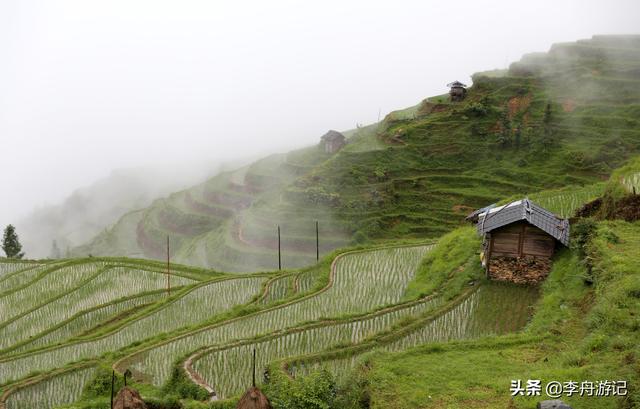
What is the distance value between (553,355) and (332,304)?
9.71 m

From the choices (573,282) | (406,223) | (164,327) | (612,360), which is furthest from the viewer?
(406,223)

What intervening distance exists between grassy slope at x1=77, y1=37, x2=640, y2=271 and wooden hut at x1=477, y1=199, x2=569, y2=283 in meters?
24.5

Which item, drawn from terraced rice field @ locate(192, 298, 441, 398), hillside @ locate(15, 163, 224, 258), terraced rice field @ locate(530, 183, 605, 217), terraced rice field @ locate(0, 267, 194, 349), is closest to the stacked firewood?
terraced rice field @ locate(192, 298, 441, 398)

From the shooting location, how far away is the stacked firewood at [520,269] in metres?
16.6

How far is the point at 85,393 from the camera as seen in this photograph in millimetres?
15305

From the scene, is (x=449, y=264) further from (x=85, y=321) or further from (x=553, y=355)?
(x=85, y=321)

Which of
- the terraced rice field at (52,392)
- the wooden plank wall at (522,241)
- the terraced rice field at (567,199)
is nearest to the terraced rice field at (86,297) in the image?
the terraced rice field at (52,392)

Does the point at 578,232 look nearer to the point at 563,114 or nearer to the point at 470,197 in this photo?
the point at 470,197

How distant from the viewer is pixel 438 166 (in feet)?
160

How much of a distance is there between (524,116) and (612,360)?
45.8 m

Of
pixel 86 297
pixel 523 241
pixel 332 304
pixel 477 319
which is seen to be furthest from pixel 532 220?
pixel 86 297

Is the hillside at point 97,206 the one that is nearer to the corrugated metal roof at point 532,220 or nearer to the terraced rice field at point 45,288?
the terraced rice field at point 45,288

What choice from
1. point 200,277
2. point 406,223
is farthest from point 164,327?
point 406,223

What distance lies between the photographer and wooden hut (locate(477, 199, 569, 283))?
53.6ft
